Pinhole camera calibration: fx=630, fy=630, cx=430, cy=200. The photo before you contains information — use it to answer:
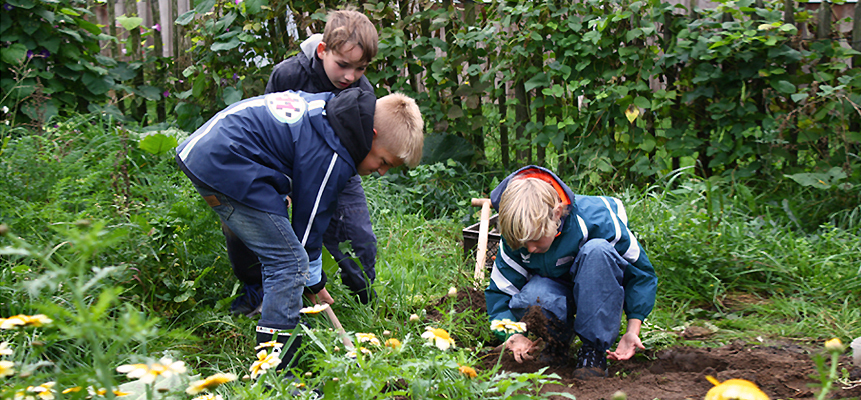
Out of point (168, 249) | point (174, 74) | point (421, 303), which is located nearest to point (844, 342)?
point (421, 303)

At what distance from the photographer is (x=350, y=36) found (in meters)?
2.99

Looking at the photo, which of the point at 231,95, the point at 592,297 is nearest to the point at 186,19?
the point at 231,95

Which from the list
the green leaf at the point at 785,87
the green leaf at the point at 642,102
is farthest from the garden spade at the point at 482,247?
the green leaf at the point at 785,87

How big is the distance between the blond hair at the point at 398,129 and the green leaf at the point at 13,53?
11.7ft

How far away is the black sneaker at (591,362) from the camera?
233 cm

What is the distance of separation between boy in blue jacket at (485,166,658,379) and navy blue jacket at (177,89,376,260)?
60cm

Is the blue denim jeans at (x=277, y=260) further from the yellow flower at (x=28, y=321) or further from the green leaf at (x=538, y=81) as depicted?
the green leaf at (x=538, y=81)

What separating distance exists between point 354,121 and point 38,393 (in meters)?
1.25

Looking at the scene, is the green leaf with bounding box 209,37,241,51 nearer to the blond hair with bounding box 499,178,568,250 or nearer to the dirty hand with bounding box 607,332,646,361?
the blond hair with bounding box 499,178,568,250

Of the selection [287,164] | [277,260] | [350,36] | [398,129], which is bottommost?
[277,260]

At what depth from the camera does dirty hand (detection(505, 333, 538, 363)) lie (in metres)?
2.38

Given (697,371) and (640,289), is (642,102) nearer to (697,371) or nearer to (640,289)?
(640,289)

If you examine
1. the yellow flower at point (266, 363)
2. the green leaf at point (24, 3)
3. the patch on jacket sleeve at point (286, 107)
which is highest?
the green leaf at point (24, 3)

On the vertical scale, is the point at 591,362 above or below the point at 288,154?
below
